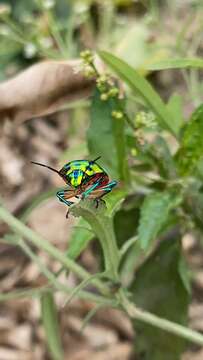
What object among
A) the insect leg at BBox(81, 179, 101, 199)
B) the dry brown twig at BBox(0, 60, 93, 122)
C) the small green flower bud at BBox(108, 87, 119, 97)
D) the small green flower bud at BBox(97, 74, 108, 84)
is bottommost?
the insect leg at BBox(81, 179, 101, 199)

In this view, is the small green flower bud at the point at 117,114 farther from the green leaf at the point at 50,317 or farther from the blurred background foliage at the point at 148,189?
the green leaf at the point at 50,317

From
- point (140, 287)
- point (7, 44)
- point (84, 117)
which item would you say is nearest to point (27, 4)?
point (84, 117)

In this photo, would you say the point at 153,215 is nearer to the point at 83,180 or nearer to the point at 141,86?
the point at 141,86

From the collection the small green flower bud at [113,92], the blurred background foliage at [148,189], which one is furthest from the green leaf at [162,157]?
the small green flower bud at [113,92]

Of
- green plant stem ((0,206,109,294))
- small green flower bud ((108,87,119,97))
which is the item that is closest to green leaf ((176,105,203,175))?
small green flower bud ((108,87,119,97))

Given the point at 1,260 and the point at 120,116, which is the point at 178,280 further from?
the point at 1,260

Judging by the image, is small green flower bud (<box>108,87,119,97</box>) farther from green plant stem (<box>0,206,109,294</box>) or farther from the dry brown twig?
green plant stem (<box>0,206,109,294</box>)
